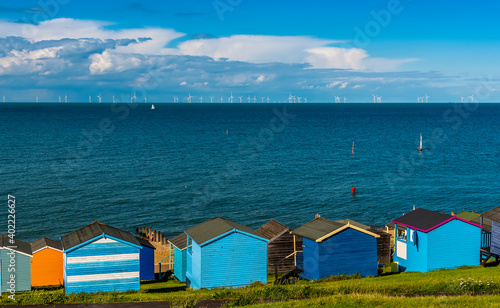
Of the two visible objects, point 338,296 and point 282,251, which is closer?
point 338,296

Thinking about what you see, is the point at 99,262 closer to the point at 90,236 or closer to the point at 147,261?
the point at 90,236

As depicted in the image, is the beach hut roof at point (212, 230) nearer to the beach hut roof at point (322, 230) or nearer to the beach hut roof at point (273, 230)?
the beach hut roof at point (322, 230)

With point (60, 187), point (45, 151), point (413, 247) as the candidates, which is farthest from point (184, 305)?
point (45, 151)

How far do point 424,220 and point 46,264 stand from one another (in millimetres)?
27018

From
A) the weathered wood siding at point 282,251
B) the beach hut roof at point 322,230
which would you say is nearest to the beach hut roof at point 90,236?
the weathered wood siding at point 282,251

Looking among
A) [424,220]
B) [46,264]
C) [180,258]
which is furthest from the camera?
[180,258]

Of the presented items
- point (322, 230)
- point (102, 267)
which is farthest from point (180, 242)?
point (322, 230)

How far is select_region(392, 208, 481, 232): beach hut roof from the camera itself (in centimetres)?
3450

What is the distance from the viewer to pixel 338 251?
108ft

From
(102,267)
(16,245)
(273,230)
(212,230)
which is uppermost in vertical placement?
(212,230)

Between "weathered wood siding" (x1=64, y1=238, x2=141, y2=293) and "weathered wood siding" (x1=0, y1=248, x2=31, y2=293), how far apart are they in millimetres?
5045

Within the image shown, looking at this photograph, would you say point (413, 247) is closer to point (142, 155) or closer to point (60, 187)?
point (60, 187)

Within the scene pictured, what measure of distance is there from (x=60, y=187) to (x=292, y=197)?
3509cm

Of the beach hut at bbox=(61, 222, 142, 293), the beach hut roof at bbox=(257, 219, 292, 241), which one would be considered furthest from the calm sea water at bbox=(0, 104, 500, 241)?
the beach hut at bbox=(61, 222, 142, 293)
